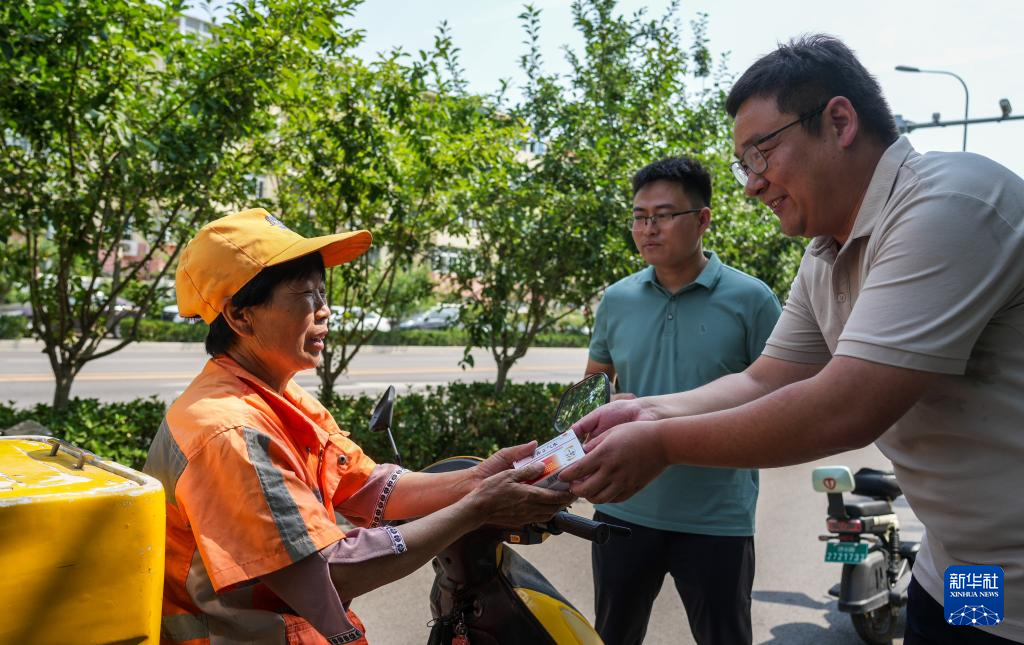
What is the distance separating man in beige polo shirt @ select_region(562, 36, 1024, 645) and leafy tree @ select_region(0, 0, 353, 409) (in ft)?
14.2

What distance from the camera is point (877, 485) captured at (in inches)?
189

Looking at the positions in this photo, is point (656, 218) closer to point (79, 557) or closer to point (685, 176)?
point (685, 176)

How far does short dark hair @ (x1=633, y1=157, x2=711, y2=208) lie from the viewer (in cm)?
347

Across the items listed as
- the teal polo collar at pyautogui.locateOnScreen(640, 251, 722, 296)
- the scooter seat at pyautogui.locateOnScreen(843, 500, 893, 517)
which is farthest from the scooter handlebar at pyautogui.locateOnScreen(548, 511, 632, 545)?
the scooter seat at pyautogui.locateOnScreen(843, 500, 893, 517)

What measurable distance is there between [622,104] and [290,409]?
7.02 metres

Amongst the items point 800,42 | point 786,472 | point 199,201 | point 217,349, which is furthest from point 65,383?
point 786,472

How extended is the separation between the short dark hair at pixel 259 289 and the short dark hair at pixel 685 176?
1.86 metres

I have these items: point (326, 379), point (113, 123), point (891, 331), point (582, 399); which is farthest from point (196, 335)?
point (891, 331)

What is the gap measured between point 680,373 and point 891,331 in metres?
1.75

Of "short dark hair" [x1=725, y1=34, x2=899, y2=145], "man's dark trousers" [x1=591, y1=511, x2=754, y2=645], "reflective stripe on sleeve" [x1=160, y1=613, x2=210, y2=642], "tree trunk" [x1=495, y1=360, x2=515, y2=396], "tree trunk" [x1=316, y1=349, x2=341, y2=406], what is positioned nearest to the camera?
"reflective stripe on sleeve" [x1=160, y1=613, x2=210, y2=642]

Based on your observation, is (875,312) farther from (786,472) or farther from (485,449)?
(786,472)

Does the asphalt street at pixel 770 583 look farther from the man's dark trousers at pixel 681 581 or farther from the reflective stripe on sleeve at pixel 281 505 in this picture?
the reflective stripe on sleeve at pixel 281 505

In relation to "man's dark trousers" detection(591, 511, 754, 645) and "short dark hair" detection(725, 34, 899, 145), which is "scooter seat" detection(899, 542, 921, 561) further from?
"short dark hair" detection(725, 34, 899, 145)

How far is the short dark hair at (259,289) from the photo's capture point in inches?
77.5
